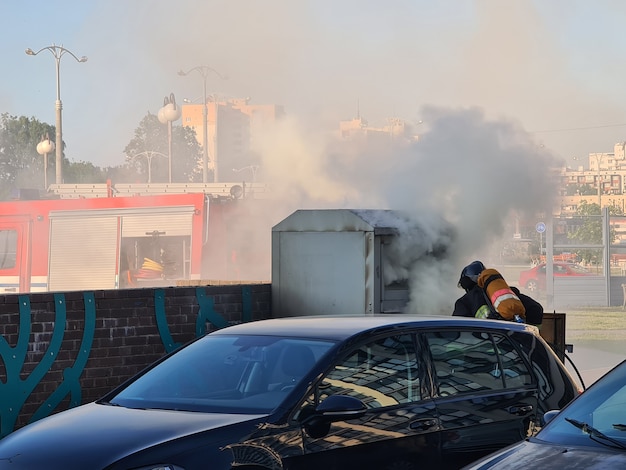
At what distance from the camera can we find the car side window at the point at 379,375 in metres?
5.07

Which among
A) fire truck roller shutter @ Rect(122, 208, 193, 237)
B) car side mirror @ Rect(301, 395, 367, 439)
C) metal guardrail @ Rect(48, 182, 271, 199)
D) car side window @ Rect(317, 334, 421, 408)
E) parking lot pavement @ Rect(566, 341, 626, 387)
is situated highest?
metal guardrail @ Rect(48, 182, 271, 199)

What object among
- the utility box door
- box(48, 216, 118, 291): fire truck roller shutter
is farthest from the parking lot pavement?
box(48, 216, 118, 291): fire truck roller shutter

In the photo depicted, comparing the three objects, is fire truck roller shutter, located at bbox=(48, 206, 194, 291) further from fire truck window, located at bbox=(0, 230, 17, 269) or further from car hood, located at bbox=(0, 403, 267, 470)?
car hood, located at bbox=(0, 403, 267, 470)

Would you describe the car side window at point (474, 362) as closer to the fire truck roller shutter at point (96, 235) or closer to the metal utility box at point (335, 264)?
the metal utility box at point (335, 264)

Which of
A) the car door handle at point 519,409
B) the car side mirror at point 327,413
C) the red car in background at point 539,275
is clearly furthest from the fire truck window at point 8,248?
the car side mirror at point 327,413

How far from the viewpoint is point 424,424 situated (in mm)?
5219

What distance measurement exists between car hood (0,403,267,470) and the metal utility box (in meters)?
5.42

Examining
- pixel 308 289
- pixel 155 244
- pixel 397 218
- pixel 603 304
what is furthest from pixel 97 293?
pixel 603 304

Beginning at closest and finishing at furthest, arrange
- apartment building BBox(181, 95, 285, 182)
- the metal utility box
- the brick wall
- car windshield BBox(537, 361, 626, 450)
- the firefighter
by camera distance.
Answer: car windshield BBox(537, 361, 626, 450), the brick wall, the firefighter, the metal utility box, apartment building BBox(181, 95, 285, 182)

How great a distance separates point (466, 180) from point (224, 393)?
7487mm

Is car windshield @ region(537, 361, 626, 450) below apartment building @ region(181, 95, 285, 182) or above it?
below

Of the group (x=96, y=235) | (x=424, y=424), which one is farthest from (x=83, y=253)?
(x=424, y=424)

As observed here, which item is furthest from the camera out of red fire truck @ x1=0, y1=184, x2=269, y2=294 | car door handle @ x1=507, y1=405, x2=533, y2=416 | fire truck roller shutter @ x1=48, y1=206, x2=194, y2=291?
fire truck roller shutter @ x1=48, y1=206, x2=194, y2=291

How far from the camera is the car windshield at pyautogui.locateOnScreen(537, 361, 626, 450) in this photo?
12.8 feet
